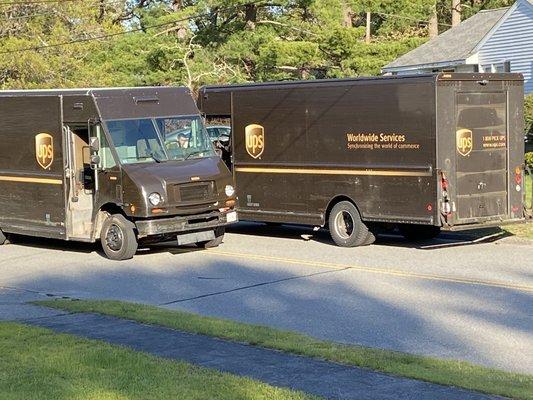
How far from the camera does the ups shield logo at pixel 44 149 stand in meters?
17.4

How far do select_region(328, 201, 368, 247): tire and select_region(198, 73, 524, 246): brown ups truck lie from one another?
2cm

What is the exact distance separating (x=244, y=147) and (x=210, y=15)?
2307 centimetres

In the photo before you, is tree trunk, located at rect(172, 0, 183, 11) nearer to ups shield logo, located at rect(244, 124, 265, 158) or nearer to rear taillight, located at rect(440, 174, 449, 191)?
ups shield logo, located at rect(244, 124, 265, 158)

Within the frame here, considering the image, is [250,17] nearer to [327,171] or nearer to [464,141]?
[327,171]

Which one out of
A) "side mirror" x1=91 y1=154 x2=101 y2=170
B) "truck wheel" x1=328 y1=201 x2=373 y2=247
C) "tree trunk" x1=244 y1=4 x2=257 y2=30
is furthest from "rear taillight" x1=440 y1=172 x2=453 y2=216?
"tree trunk" x1=244 y1=4 x2=257 y2=30

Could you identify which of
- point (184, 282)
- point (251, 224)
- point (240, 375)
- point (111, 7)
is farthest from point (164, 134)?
point (111, 7)

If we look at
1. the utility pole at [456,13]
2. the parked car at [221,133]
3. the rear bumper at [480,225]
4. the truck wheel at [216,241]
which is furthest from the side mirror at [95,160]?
the utility pole at [456,13]

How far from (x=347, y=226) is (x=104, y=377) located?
10122mm

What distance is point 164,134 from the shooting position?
54.5 ft

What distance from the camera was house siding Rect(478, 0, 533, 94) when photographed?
122ft

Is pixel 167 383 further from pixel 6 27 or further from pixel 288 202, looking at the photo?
pixel 6 27

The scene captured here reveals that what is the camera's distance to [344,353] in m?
8.34

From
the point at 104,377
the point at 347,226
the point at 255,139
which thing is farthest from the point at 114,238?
the point at 104,377

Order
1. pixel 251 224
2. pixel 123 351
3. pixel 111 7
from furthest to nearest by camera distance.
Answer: pixel 111 7, pixel 251 224, pixel 123 351
